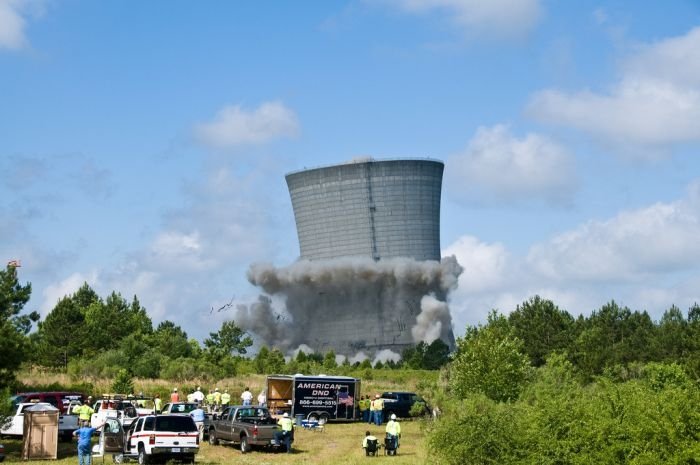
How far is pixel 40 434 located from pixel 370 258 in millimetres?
86914

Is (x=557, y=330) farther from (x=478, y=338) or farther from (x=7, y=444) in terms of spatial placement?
Answer: (x=7, y=444)

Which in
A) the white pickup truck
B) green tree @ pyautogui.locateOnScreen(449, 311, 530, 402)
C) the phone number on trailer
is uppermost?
green tree @ pyautogui.locateOnScreen(449, 311, 530, 402)

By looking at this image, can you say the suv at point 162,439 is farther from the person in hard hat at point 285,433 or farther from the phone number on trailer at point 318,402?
the phone number on trailer at point 318,402

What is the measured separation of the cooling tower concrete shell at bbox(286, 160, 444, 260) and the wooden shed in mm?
83686

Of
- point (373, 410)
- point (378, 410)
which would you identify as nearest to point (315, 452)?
point (378, 410)

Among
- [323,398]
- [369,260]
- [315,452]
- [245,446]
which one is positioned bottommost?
[315,452]

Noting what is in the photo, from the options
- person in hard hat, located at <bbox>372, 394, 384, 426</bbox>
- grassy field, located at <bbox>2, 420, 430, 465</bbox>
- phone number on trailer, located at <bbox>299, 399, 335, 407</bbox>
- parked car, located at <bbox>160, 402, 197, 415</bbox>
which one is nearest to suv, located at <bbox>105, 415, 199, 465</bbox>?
grassy field, located at <bbox>2, 420, 430, 465</bbox>

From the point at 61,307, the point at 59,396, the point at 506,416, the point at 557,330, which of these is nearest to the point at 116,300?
the point at 61,307

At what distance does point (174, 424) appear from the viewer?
29703 mm

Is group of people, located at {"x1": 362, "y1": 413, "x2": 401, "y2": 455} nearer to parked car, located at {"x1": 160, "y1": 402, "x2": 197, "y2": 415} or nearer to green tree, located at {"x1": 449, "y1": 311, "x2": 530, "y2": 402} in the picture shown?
parked car, located at {"x1": 160, "y1": 402, "x2": 197, "y2": 415}

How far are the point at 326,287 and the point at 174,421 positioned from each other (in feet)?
313

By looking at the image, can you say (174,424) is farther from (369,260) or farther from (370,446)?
(369,260)

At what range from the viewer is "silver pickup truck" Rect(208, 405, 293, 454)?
3403cm

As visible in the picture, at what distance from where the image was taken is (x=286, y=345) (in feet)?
435
